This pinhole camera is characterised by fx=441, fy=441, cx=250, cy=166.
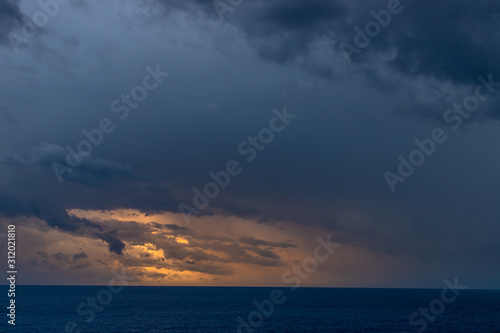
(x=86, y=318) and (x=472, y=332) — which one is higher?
(x=86, y=318)

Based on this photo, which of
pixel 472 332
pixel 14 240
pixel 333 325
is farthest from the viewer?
pixel 333 325

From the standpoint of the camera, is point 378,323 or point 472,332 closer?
point 472,332

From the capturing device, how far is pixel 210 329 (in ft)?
357

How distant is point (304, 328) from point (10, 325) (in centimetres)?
7425

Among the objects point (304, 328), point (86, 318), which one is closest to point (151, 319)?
point (86, 318)

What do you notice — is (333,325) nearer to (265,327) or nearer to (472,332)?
(265,327)

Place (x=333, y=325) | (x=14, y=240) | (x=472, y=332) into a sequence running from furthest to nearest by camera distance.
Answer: (x=333, y=325)
(x=472, y=332)
(x=14, y=240)

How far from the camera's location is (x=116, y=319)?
427 feet

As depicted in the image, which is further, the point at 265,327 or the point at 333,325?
the point at 333,325

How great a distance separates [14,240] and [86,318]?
78.7m

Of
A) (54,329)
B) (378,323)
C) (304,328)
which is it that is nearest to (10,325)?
(54,329)

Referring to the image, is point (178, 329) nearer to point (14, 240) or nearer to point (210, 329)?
point (210, 329)

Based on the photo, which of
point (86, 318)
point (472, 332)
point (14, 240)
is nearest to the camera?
point (14, 240)

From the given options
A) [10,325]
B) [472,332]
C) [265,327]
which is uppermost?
[10,325]
